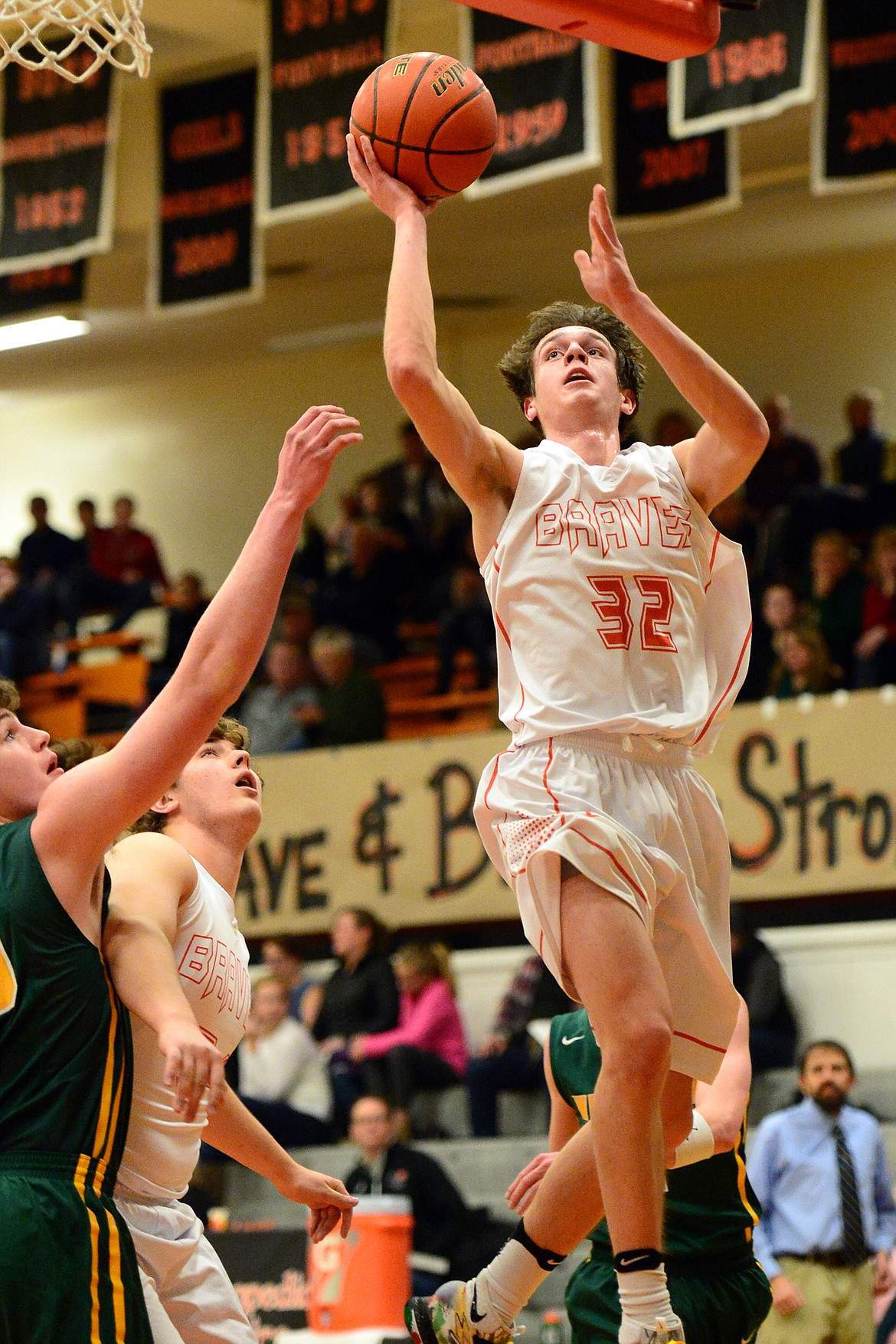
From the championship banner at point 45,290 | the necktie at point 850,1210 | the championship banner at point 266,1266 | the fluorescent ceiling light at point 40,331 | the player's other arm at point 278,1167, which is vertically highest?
the fluorescent ceiling light at point 40,331

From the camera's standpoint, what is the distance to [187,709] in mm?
3203

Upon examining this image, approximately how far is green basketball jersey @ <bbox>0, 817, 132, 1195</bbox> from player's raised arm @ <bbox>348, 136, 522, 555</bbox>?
1216 mm

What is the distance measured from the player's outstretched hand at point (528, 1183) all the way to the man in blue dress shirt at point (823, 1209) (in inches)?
155

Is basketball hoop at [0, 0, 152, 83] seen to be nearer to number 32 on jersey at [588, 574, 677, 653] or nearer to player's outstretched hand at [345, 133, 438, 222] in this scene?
player's outstretched hand at [345, 133, 438, 222]

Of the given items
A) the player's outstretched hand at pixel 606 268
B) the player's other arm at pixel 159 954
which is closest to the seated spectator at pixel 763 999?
the player's outstretched hand at pixel 606 268

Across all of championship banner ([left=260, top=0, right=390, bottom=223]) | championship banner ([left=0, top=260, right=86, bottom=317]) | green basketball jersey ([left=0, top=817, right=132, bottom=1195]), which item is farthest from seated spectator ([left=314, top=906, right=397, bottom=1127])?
green basketball jersey ([left=0, top=817, right=132, bottom=1195])

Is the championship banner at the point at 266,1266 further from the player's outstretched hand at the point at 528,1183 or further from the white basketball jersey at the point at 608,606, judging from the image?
the white basketball jersey at the point at 608,606

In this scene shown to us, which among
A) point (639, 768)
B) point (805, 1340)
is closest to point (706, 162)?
point (805, 1340)

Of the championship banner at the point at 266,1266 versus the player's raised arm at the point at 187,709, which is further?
the championship banner at the point at 266,1266

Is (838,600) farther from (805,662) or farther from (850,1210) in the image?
(850,1210)

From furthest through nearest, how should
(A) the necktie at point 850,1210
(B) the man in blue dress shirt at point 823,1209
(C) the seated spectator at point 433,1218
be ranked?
(C) the seated spectator at point 433,1218
(A) the necktie at point 850,1210
(B) the man in blue dress shirt at point 823,1209

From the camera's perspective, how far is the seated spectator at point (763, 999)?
9.71m

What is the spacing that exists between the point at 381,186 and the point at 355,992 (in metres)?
7.12

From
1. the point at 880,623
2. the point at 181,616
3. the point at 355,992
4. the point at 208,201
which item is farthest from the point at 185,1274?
the point at 181,616
